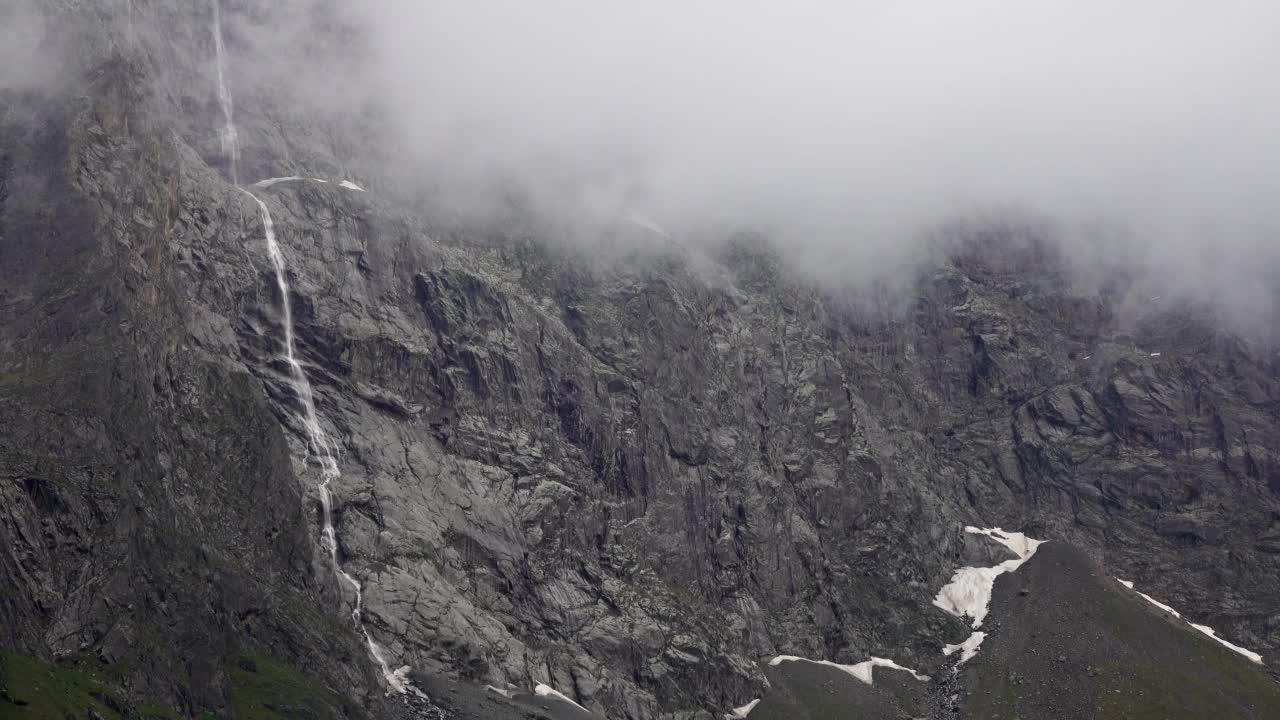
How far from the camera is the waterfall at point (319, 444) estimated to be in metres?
146

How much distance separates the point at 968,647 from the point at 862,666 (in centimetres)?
2068

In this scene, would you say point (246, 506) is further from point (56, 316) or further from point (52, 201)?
point (52, 201)

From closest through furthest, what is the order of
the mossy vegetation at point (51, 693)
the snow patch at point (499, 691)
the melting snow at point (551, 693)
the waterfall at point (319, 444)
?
the mossy vegetation at point (51, 693)
the waterfall at point (319, 444)
the snow patch at point (499, 691)
the melting snow at point (551, 693)

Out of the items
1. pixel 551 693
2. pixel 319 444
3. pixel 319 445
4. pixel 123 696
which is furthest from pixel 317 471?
pixel 123 696

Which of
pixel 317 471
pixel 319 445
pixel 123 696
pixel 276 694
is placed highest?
pixel 319 445

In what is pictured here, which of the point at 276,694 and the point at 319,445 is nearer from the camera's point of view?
the point at 276,694

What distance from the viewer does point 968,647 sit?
7534 inches

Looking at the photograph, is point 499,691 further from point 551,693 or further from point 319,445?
point 319,445

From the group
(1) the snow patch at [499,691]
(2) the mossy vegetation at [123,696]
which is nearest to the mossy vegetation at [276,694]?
(2) the mossy vegetation at [123,696]

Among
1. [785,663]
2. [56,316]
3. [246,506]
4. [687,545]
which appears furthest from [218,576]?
[785,663]

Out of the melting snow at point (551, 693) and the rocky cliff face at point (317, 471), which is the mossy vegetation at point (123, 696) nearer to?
the rocky cliff face at point (317, 471)

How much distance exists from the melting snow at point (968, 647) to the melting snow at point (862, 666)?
8.46 meters

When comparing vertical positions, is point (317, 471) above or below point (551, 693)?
above

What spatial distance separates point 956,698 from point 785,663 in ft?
93.9
